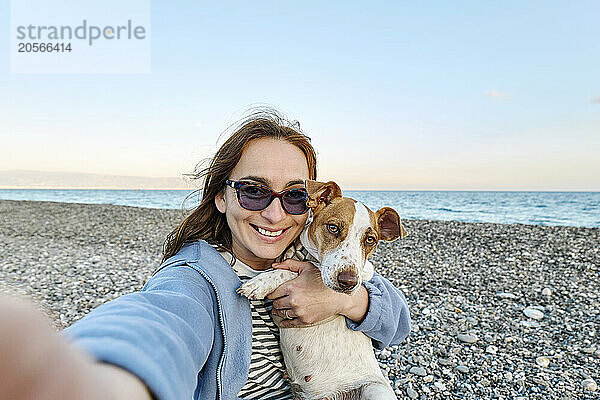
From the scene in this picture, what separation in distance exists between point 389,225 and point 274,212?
0.88m

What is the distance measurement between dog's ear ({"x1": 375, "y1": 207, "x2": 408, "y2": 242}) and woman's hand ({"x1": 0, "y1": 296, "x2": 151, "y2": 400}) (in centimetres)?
255

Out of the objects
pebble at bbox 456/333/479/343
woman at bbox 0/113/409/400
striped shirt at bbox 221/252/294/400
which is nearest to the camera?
woman at bbox 0/113/409/400

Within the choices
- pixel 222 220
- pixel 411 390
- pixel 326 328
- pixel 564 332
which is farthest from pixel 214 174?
pixel 564 332

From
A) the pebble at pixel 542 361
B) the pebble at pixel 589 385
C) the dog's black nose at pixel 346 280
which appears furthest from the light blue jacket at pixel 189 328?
the pebble at pixel 542 361

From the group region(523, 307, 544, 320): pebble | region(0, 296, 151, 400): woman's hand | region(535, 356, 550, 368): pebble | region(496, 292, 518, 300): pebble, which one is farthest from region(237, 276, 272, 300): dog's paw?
region(496, 292, 518, 300): pebble

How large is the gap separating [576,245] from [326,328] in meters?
11.7

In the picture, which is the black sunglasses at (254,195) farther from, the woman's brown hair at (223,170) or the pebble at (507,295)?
the pebble at (507,295)

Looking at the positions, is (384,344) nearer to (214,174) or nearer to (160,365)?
(214,174)

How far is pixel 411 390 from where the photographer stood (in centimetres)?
483

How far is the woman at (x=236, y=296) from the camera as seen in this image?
1.05 metres

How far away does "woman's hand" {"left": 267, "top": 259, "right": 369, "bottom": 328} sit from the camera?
244 cm

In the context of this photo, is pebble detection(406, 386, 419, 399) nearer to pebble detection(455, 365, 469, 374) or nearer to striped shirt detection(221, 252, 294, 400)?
pebble detection(455, 365, 469, 374)

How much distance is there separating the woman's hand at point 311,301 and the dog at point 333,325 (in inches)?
2.3

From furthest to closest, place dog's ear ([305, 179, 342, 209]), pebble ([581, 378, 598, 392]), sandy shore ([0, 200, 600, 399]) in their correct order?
sandy shore ([0, 200, 600, 399]) → pebble ([581, 378, 598, 392]) → dog's ear ([305, 179, 342, 209])
